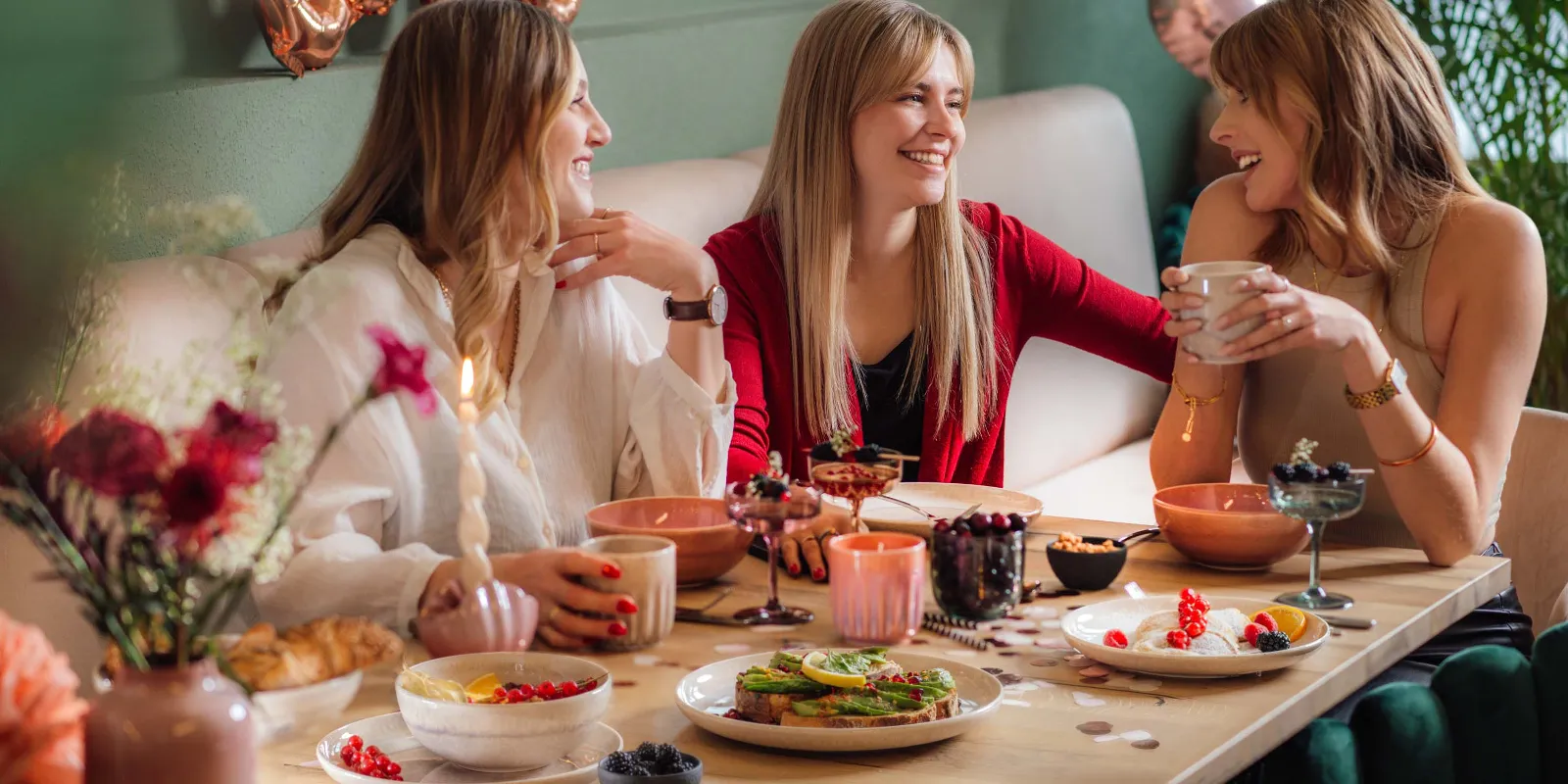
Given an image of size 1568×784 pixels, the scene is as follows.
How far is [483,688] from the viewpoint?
3.90 ft

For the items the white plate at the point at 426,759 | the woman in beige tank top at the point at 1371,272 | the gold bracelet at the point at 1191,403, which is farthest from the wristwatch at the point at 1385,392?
the white plate at the point at 426,759

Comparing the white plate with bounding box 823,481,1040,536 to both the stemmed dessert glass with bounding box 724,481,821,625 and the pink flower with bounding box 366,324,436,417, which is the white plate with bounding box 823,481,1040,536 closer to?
the stemmed dessert glass with bounding box 724,481,821,625

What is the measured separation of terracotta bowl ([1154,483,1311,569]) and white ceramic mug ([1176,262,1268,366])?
6.6 inches

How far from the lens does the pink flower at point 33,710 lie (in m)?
0.77

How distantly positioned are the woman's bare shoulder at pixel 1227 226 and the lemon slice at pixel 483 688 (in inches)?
50.6

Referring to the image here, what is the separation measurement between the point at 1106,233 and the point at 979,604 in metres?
2.44

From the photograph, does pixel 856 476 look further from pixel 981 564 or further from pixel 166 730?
pixel 166 730

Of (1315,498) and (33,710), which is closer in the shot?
(33,710)

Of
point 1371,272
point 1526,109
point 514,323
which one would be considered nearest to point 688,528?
point 514,323

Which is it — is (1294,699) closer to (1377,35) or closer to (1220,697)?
(1220,697)

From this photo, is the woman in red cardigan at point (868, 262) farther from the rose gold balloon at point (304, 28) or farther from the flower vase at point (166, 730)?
the flower vase at point (166, 730)

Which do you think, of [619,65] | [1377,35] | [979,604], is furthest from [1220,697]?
[619,65]

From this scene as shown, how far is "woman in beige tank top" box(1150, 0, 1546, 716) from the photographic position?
1.95 metres

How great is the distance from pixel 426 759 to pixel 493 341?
→ 768 millimetres
